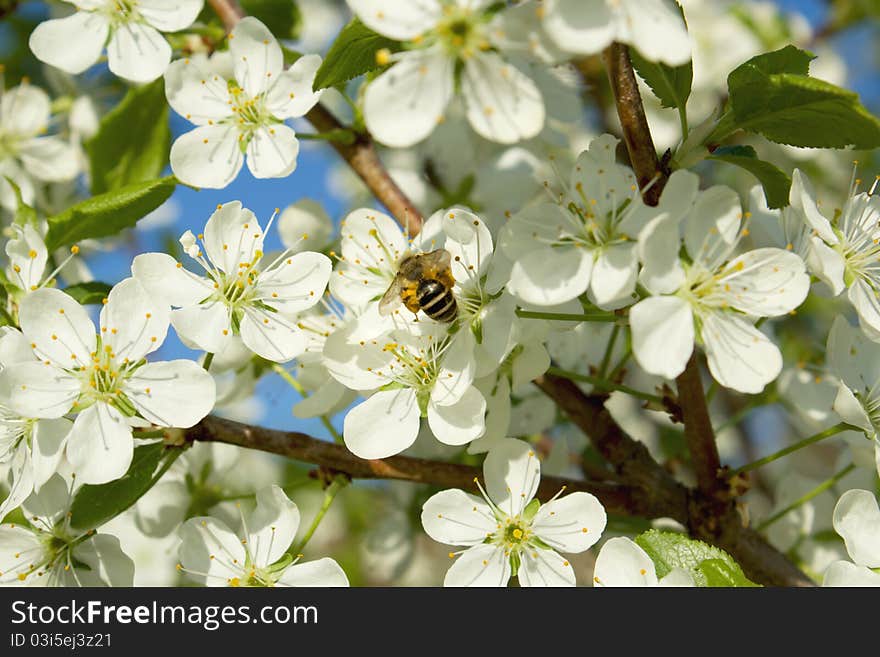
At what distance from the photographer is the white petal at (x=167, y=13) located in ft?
7.06

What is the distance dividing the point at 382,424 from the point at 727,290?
2.46 feet

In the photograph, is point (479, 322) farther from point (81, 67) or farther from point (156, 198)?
point (81, 67)

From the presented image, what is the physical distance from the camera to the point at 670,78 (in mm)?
1857

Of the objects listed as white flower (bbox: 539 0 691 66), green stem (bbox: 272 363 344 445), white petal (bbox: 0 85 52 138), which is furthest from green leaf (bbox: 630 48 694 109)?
white petal (bbox: 0 85 52 138)

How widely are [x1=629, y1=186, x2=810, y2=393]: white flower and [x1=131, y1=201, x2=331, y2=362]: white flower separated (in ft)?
2.52

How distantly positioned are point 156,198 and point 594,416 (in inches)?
46.2

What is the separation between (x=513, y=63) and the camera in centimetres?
154

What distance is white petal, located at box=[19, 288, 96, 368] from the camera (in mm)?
1843

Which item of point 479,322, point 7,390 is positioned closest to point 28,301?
point 7,390

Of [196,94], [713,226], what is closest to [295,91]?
[196,94]

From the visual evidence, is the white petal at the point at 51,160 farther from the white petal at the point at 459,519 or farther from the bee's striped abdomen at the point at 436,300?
the white petal at the point at 459,519

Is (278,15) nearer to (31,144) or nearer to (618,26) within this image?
(31,144)

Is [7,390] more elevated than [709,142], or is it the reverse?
[709,142]

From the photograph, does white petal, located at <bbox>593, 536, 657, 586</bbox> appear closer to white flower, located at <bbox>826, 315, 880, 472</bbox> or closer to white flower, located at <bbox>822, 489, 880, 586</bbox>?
white flower, located at <bbox>822, 489, 880, 586</bbox>
